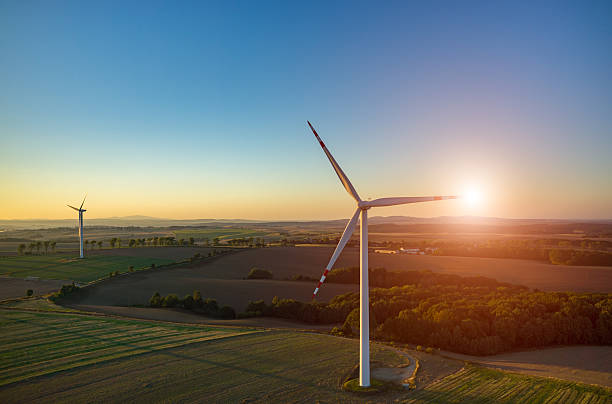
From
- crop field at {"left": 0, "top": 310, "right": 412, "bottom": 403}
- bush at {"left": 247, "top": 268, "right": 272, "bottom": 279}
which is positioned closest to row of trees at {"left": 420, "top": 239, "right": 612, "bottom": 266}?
bush at {"left": 247, "top": 268, "right": 272, "bottom": 279}

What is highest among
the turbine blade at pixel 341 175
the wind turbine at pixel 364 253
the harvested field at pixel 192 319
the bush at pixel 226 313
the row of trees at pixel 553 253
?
the turbine blade at pixel 341 175

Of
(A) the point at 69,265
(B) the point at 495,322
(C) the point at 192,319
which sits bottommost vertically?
(C) the point at 192,319

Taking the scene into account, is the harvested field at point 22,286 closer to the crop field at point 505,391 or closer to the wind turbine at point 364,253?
the wind turbine at point 364,253

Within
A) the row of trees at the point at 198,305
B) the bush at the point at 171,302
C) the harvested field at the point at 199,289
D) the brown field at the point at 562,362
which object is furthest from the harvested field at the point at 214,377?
the harvested field at the point at 199,289

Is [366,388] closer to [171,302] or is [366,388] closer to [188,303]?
[188,303]

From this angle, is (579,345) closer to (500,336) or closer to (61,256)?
(500,336)

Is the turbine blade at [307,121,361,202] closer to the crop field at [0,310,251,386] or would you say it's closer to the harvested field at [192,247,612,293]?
the crop field at [0,310,251,386]

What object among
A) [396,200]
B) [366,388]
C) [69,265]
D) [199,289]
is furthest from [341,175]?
[69,265]
